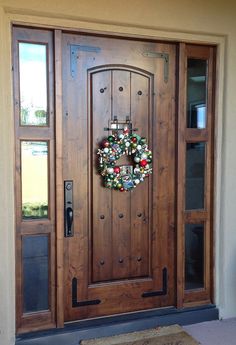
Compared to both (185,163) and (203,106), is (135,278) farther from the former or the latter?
(203,106)

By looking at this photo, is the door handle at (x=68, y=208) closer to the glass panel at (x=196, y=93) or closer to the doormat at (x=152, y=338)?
the doormat at (x=152, y=338)

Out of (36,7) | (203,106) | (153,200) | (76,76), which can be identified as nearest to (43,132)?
(76,76)

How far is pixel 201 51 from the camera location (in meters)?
3.02

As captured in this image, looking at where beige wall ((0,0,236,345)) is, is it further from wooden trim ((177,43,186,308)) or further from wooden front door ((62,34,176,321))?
wooden trim ((177,43,186,308))

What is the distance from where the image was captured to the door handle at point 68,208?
2.72 meters

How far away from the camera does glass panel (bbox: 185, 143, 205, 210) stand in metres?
3.06

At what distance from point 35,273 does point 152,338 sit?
37.6 inches

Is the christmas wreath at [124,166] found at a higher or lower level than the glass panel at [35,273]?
higher

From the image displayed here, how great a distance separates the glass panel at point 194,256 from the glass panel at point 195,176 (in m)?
0.19

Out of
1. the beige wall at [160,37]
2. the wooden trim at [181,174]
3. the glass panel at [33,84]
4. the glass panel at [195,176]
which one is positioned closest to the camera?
the beige wall at [160,37]

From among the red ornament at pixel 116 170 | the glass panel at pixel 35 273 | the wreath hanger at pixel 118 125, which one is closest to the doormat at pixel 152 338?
the glass panel at pixel 35 273

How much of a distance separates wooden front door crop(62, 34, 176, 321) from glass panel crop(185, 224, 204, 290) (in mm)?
130

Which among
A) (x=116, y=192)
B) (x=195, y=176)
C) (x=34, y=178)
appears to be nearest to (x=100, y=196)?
(x=116, y=192)

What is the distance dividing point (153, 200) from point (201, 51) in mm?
1220
